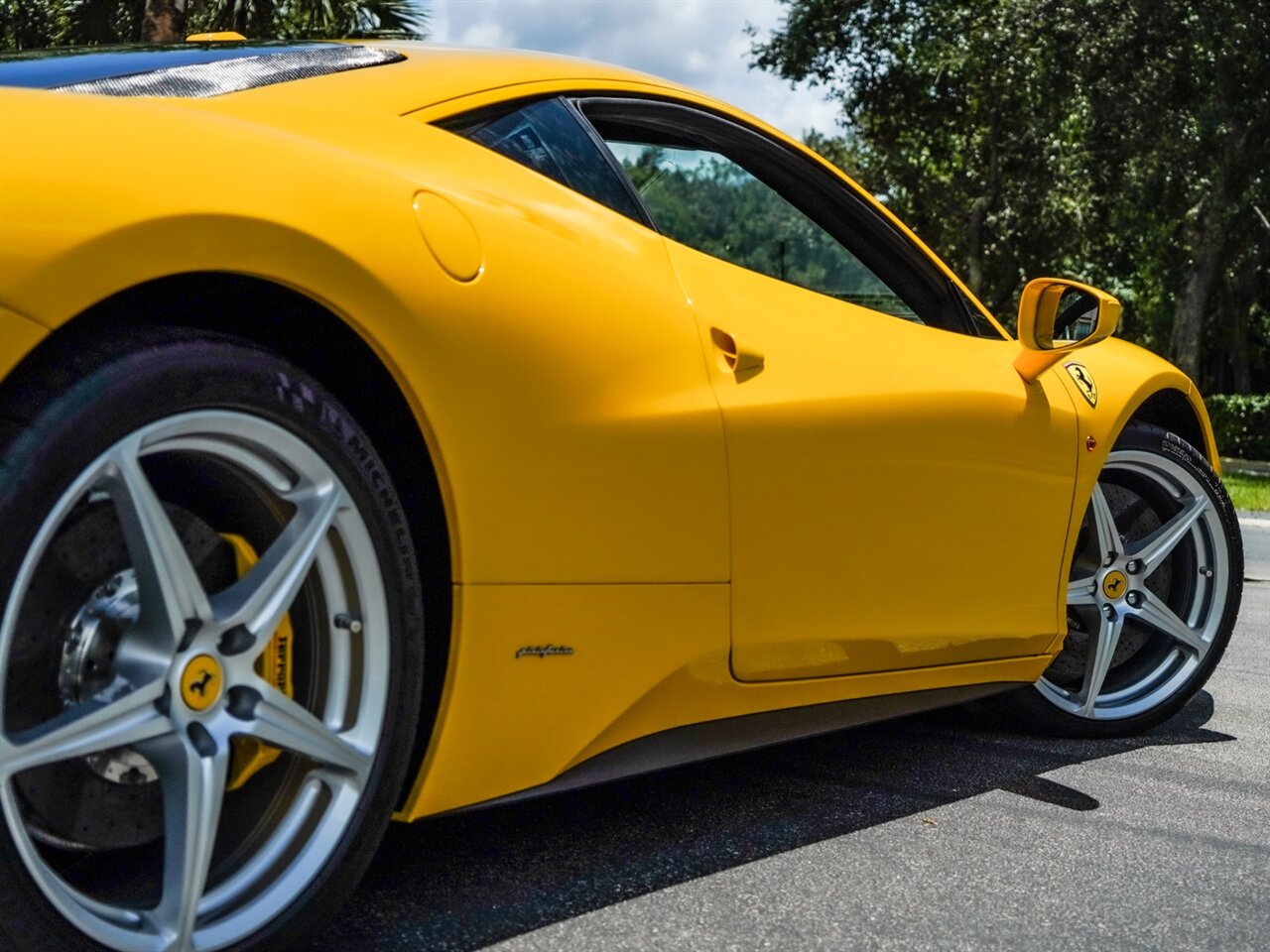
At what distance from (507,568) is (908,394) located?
115 centimetres

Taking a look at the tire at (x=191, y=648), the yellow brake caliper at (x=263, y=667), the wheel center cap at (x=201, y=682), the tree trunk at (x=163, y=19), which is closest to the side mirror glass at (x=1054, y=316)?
the tire at (x=191, y=648)

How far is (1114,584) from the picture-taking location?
4.00 metres

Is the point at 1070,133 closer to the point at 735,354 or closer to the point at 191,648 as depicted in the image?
the point at 735,354

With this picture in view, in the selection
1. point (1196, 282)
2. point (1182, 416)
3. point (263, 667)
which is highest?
point (263, 667)

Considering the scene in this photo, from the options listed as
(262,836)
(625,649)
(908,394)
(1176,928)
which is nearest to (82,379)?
(262,836)

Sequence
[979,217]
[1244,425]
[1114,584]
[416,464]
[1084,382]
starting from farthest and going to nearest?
[979,217], [1244,425], [1114,584], [1084,382], [416,464]

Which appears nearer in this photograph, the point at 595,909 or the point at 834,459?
the point at 595,909

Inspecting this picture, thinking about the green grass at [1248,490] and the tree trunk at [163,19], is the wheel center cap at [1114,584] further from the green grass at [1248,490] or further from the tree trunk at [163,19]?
the tree trunk at [163,19]

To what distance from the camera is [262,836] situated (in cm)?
218

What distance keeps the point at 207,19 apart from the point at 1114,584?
15492mm

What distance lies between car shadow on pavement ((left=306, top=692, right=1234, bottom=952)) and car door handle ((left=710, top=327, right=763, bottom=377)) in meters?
0.94

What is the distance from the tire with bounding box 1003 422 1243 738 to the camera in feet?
13.1

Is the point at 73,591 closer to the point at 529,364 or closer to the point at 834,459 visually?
the point at 529,364

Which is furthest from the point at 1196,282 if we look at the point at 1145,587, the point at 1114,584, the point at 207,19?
the point at 1114,584
